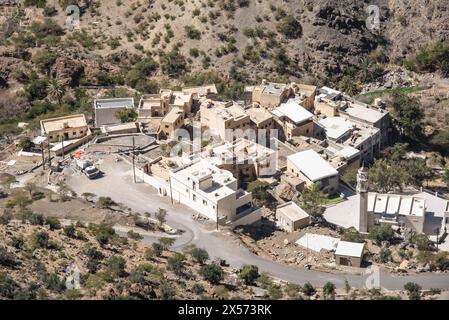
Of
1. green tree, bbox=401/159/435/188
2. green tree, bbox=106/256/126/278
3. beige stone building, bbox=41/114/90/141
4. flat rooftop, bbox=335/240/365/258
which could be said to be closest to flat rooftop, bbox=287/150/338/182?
green tree, bbox=401/159/435/188

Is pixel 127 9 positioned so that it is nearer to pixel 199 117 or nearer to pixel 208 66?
pixel 208 66

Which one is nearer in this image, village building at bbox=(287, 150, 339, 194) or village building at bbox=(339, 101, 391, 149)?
village building at bbox=(287, 150, 339, 194)

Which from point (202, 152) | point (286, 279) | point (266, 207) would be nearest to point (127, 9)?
point (202, 152)

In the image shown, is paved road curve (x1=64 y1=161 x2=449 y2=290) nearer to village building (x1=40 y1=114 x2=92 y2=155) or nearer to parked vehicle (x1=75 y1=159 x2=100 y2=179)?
parked vehicle (x1=75 y1=159 x2=100 y2=179)

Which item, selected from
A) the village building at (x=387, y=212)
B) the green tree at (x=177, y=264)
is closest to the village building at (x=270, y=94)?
the village building at (x=387, y=212)

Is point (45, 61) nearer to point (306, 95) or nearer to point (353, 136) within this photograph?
point (306, 95)

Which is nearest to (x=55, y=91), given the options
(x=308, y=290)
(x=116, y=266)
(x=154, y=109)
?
(x=154, y=109)
